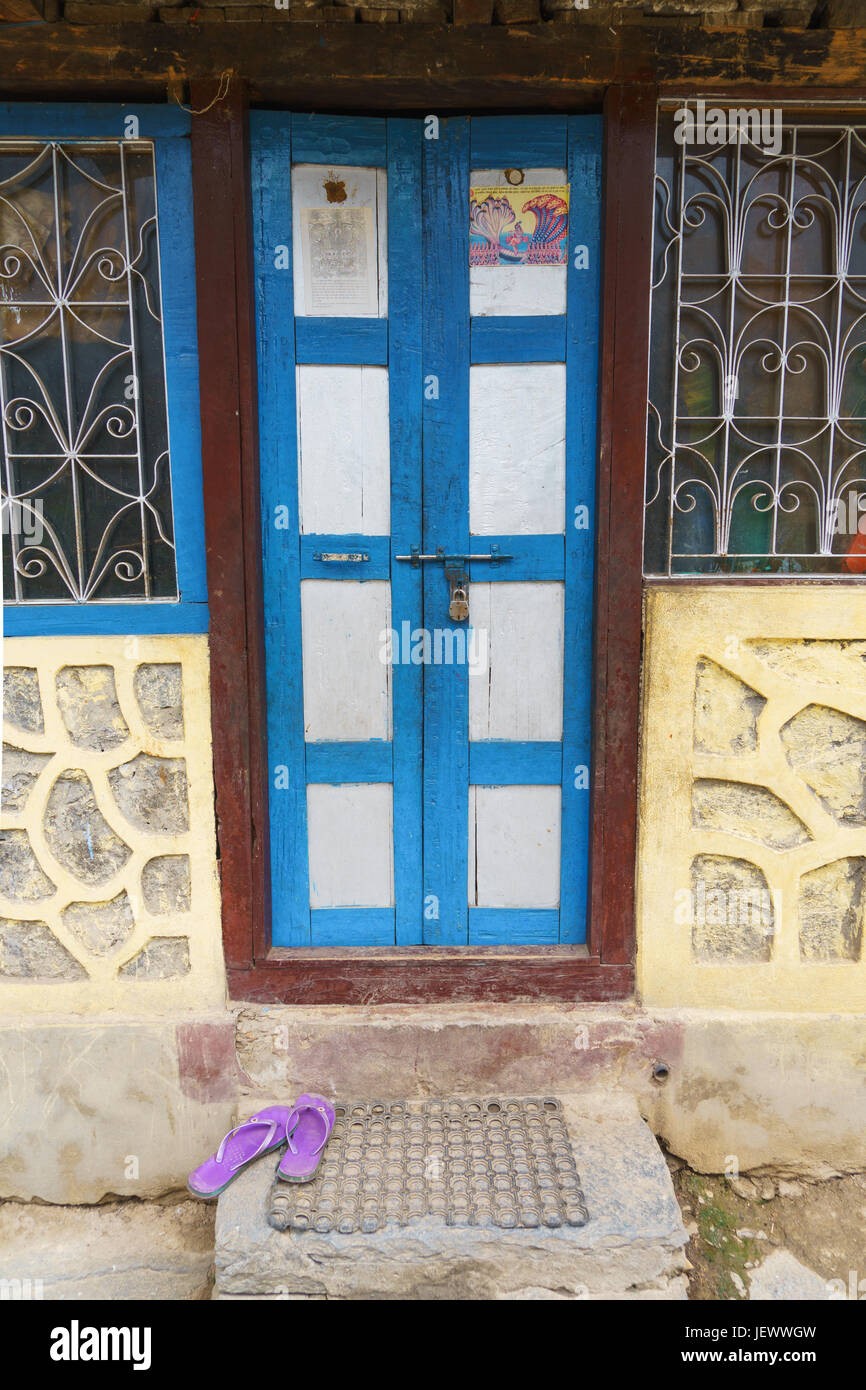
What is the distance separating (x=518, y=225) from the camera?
2.56 metres

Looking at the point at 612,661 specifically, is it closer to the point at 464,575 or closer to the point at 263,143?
the point at 464,575

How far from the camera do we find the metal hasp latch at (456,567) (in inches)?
104

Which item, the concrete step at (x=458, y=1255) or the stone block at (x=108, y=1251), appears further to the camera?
the stone block at (x=108, y=1251)

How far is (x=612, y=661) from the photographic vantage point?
2631 millimetres

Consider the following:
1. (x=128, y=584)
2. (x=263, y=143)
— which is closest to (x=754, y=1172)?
(x=128, y=584)

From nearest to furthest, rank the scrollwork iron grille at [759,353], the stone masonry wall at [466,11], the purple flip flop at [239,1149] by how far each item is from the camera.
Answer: the stone masonry wall at [466,11] < the purple flip flop at [239,1149] < the scrollwork iron grille at [759,353]

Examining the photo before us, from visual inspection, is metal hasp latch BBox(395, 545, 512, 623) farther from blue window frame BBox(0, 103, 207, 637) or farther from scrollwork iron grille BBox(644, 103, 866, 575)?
blue window frame BBox(0, 103, 207, 637)

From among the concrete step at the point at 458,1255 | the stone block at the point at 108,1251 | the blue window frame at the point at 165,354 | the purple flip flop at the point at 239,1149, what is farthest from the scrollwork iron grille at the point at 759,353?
the stone block at the point at 108,1251

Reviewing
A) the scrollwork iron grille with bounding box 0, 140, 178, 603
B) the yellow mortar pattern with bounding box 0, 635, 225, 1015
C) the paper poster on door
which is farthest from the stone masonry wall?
the yellow mortar pattern with bounding box 0, 635, 225, 1015

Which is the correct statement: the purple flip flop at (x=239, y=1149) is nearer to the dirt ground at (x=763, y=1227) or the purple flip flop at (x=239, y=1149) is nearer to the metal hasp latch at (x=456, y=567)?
the dirt ground at (x=763, y=1227)

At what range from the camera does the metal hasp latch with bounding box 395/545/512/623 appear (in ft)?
8.70

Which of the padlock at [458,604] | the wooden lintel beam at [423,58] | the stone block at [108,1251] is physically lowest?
the stone block at [108,1251]

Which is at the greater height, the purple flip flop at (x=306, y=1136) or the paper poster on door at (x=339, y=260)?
the paper poster on door at (x=339, y=260)

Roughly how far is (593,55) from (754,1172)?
362 cm
